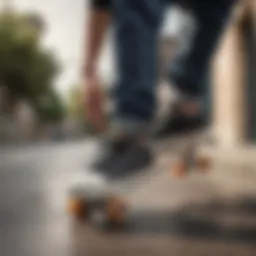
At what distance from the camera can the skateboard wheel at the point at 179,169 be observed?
1.01 metres

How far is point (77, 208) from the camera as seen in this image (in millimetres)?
680

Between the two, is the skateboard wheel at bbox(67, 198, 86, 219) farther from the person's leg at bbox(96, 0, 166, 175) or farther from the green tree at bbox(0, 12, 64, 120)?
the green tree at bbox(0, 12, 64, 120)

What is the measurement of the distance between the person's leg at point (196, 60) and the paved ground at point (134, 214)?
127mm

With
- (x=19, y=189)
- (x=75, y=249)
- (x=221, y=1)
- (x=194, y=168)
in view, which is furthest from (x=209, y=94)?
(x=75, y=249)

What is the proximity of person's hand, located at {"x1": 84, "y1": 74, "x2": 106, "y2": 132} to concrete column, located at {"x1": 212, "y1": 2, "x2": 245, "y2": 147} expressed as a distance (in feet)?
1.02

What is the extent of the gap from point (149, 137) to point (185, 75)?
0.51 ft

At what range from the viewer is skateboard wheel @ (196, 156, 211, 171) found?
3.48 ft

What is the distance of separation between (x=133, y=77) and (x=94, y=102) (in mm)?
143

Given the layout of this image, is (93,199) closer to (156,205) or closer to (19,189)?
(156,205)

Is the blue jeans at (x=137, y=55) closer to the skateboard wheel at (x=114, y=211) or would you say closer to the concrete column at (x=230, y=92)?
the skateboard wheel at (x=114, y=211)

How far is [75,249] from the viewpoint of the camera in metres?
0.50

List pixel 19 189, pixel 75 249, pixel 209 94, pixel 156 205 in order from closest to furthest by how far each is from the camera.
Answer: pixel 75 249, pixel 156 205, pixel 19 189, pixel 209 94

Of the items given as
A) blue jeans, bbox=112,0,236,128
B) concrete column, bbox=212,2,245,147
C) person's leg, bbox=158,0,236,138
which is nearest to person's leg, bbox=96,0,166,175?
blue jeans, bbox=112,0,236,128

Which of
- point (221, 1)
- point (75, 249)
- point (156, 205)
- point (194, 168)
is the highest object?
point (221, 1)
